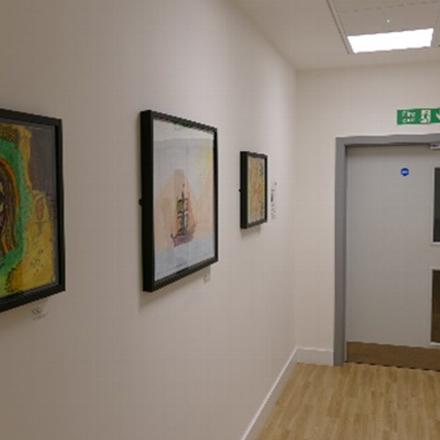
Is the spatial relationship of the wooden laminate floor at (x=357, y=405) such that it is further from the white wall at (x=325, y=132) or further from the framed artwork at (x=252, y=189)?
the framed artwork at (x=252, y=189)

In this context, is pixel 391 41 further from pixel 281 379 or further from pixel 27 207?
pixel 27 207

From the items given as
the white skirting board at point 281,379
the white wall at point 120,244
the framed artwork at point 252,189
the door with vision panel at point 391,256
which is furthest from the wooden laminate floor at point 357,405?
the framed artwork at point 252,189

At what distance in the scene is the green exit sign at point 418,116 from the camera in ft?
14.7

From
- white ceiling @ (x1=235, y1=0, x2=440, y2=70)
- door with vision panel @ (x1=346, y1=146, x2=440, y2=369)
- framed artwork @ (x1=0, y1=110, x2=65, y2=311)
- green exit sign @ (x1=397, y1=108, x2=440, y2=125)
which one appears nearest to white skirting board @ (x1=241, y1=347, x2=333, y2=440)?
door with vision panel @ (x1=346, y1=146, x2=440, y2=369)

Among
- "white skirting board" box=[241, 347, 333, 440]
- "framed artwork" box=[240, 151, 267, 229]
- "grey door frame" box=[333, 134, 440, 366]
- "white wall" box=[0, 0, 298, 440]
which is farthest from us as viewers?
"grey door frame" box=[333, 134, 440, 366]

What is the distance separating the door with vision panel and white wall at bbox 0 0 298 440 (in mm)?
1986

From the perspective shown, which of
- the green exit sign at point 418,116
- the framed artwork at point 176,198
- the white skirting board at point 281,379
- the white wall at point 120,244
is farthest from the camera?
the green exit sign at point 418,116

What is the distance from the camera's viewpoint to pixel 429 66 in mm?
4465

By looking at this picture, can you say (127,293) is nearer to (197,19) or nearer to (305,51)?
(197,19)

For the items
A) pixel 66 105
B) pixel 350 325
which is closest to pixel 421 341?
pixel 350 325

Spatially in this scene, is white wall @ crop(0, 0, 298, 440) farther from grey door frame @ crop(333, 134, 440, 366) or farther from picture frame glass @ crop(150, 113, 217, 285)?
grey door frame @ crop(333, 134, 440, 366)

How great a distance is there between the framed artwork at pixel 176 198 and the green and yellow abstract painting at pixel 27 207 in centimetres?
55

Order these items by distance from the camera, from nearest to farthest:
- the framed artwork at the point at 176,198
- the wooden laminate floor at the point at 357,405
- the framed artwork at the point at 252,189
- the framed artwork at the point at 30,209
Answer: the framed artwork at the point at 30,209, the framed artwork at the point at 176,198, the framed artwork at the point at 252,189, the wooden laminate floor at the point at 357,405

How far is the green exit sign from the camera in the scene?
4473mm
